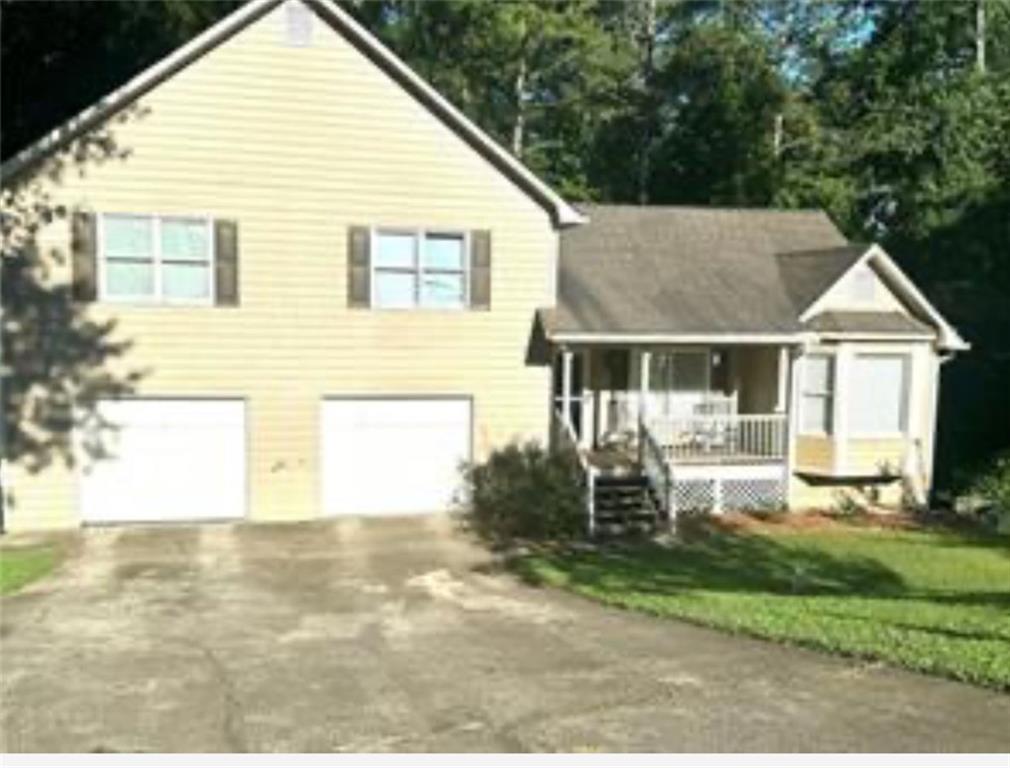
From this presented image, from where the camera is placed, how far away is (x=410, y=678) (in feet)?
36.6

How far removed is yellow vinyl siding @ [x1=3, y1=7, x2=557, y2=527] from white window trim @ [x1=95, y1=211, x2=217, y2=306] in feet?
0.31

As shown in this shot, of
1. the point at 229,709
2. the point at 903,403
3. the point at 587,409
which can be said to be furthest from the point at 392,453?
the point at 229,709

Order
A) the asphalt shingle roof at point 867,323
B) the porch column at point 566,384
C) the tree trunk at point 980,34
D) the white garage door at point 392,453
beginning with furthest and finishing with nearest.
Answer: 1. the tree trunk at point 980,34
2. the asphalt shingle roof at point 867,323
3. the porch column at point 566,384
4. the white garage door at point 392,453

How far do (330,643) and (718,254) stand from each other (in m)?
16.0

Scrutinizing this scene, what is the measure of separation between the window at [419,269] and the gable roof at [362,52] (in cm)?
160

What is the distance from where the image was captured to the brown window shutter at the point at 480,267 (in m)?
22.1

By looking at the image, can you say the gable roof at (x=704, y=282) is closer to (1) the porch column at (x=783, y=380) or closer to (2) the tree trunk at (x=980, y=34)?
(1) the porch column at (x=783, y=380)

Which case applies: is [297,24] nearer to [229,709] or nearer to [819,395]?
[819,395]

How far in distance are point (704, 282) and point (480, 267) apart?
5421 millimetres

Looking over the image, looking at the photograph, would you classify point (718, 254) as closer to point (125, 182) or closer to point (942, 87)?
point (125, 182)

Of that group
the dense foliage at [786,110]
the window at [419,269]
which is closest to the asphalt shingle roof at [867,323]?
the window at [419,269]

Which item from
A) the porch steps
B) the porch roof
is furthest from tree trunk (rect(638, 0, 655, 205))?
the porch steps

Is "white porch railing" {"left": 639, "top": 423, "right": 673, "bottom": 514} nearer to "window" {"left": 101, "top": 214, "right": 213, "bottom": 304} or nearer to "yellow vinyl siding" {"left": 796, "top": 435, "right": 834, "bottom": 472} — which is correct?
"yellow vinyl siding" {"left": 796, "top": 435, "right": 834, "bottom": 472}

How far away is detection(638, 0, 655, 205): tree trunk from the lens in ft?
137
